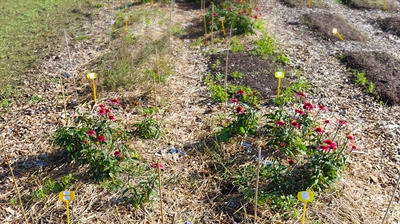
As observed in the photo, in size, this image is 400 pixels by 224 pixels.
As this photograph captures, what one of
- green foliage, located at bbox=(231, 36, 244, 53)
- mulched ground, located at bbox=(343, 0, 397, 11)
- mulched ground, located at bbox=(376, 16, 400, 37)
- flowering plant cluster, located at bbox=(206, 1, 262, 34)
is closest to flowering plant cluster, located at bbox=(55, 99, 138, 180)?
green foliage, located at bbox=(231, 36, 244, 53)

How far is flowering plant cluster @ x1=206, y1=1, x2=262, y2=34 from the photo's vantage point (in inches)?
243

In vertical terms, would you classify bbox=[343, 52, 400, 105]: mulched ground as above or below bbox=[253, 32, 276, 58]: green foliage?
below

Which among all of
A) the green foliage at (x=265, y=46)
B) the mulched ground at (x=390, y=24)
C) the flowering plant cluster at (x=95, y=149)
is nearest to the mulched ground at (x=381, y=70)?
the green foliage at (x=265, y=46)

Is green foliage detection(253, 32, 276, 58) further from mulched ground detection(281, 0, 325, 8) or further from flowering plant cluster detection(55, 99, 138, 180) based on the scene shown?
flowering plant cluster detection(55, 99, 138, 180)

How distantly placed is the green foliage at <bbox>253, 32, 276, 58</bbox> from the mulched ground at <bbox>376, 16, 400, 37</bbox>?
2263 mm

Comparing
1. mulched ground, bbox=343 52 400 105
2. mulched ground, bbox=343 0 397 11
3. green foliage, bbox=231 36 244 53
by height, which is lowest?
mulched ground, bbox=343 52 400 105

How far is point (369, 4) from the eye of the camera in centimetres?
780

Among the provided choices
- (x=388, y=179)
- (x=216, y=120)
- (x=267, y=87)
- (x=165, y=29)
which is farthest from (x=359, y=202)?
(x=165, y=29)

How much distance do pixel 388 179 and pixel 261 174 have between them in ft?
4.25

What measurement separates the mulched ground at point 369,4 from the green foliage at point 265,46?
281cm

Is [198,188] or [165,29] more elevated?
[165,29]

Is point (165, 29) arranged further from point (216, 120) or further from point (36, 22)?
point (216, 120)

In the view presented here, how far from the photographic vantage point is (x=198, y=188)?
338 centimetres

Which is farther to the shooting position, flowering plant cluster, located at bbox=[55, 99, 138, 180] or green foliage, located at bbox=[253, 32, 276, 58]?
green foliage, located at bbox=[253, 32, 276, 58]
